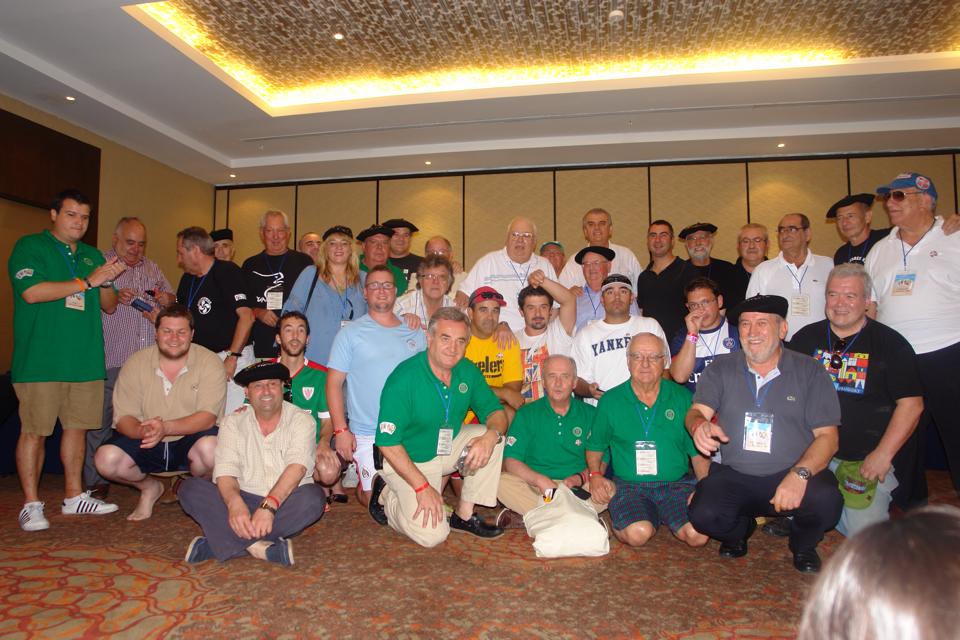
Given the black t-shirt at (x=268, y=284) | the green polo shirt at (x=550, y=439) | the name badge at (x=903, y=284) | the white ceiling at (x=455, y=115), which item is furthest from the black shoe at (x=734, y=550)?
the white ceiling at (x=455, y=115)

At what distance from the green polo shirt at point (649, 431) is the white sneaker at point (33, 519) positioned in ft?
10.3

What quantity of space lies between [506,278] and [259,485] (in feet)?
8.02

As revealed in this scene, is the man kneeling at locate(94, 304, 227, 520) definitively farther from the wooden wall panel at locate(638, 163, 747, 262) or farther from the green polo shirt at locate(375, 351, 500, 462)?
the wooden wall panel at locate(638, 163, 747, 262)

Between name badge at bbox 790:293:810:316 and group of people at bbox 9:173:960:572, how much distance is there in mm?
15

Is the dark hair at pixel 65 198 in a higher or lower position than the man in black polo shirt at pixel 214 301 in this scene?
higher

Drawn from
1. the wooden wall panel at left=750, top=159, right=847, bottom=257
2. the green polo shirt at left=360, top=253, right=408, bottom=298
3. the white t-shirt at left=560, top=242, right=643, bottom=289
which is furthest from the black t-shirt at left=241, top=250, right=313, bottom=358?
the wooden wall panel at left=750, top=159, right=847, bottom=257

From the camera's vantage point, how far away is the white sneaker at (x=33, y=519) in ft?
11.0

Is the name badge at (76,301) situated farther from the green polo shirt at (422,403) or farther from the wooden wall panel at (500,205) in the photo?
the wooden wall panel at (500,205)

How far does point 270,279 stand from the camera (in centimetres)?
511

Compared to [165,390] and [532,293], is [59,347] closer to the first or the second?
[165,390]

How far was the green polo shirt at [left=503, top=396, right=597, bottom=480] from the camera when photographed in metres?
3.55

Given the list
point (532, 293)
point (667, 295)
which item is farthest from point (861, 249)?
point (532, 293)

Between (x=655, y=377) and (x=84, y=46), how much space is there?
5.52 meters

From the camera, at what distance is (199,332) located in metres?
4.64
